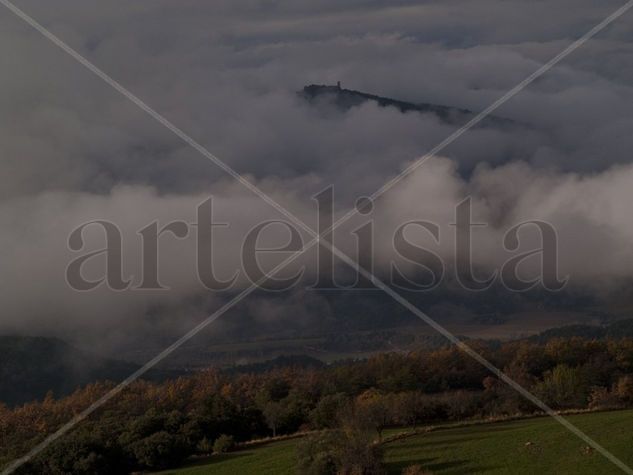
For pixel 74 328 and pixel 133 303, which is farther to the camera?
pixel 133 303

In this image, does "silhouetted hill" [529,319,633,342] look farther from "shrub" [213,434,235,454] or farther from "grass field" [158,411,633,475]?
"shrub" [213,434,235,454]

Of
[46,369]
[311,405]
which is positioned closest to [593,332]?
[46,369]

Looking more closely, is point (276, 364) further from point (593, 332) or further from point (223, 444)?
point (223, 444)

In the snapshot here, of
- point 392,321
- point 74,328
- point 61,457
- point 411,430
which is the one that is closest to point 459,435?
point 411,430

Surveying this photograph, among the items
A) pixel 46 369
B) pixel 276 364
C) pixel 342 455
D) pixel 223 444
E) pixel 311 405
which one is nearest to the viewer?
pixel 342 455

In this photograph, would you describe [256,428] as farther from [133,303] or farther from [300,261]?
[133,303]

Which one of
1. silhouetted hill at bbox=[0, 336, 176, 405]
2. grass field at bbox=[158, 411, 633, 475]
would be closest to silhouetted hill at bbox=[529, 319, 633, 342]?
silhouetted hill at bbox=[0, 336, 176, 405]
